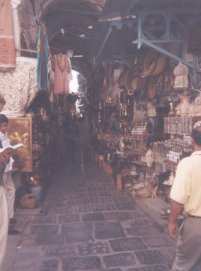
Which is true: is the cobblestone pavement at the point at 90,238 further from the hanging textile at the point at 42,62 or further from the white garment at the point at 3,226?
the hanging textile at the point at 42,62

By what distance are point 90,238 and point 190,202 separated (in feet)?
10.1

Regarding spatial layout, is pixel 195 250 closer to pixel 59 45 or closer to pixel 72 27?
pixel 72 27

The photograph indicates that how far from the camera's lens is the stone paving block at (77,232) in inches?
245

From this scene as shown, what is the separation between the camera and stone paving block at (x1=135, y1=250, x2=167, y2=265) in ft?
17.2

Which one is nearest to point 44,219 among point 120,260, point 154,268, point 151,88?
point 120,260

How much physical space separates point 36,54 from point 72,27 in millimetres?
4842

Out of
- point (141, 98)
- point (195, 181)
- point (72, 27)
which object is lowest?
point (195, 181)

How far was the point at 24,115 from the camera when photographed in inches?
315

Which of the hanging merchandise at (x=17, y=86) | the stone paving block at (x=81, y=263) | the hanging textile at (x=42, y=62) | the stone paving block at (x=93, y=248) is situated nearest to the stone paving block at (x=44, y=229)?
the stone paving block at (x=93, y=248)

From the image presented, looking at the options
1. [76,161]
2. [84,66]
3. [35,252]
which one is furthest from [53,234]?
[84,66]

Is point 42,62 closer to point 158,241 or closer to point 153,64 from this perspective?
point 153,64

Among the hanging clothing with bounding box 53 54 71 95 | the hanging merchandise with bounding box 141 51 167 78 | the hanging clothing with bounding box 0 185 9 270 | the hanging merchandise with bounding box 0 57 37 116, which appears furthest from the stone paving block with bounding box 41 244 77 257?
the hanging clothing with bounding box 53 54 71 95

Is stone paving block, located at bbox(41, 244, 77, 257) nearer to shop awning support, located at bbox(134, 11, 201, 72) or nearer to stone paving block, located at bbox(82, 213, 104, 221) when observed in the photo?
stone paving block, located at bbox(82, 213, 104, 221)

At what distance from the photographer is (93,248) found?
579 centimetres
